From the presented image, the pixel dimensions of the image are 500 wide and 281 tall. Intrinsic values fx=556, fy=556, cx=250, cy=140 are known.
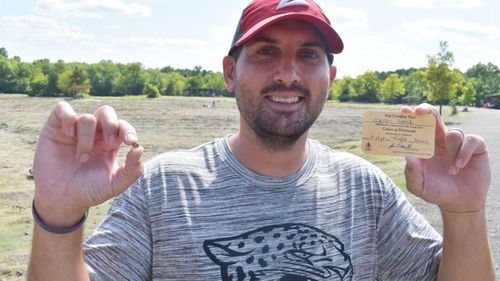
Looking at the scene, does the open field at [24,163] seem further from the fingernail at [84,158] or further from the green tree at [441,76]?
the green tree at [441,76]

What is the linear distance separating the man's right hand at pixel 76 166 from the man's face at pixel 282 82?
1.98ft

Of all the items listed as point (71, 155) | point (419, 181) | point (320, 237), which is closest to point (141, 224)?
point (71, 155)

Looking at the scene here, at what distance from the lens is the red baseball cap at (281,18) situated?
2.25 metres

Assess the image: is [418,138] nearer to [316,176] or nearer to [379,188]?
[379,188]

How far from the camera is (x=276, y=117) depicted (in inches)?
88.0

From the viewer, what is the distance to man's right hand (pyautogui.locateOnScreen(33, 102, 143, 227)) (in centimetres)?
180

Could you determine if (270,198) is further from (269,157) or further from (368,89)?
(368,89)

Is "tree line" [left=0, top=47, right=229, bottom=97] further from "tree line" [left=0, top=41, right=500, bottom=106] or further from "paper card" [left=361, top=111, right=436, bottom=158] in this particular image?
"paper card" [left=361, top=111, right=436, bottom=158]

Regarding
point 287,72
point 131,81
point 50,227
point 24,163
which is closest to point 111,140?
point 50,227

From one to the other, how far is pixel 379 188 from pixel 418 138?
0.96ft

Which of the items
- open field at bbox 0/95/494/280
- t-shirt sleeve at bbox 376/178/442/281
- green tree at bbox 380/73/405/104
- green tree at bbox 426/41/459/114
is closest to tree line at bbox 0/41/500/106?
green tree at bbox 380/73/405/104

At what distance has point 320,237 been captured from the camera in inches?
85.6

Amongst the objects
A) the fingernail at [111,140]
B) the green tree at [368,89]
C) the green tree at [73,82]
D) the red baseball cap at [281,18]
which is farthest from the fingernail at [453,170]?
the green tree at [368,89]

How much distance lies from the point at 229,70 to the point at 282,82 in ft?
1.29
